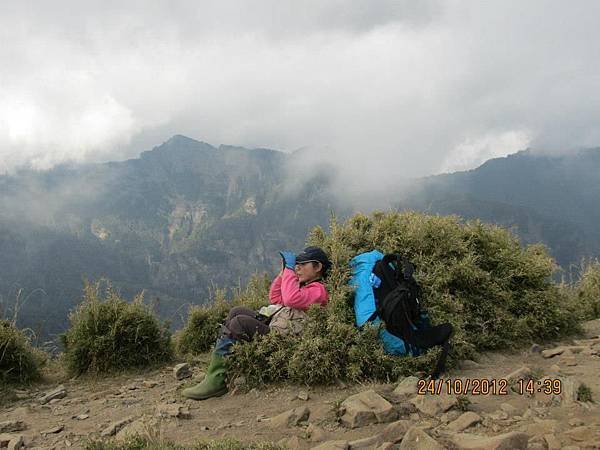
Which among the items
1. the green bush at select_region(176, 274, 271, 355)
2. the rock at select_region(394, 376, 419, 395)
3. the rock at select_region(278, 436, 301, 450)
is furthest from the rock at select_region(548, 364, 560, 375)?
the green bush at select_region(176, 274, 271, 355)

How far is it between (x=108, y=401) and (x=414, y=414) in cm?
417

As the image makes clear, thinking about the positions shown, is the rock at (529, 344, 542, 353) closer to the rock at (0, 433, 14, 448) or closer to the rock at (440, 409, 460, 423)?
the rock at (440, 409, 460, 423)

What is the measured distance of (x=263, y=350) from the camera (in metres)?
5.29

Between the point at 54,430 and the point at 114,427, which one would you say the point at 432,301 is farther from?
the point at 54,430

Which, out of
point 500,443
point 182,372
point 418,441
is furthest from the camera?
point 182,372

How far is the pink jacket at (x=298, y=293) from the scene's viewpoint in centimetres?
550

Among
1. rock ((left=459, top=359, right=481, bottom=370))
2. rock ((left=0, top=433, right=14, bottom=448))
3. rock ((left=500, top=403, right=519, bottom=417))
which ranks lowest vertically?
rock ((left=459, top=359, right=481, bottom=370))

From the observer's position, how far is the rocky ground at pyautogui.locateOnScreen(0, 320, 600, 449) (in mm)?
3188

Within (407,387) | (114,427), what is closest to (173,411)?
(114,427)

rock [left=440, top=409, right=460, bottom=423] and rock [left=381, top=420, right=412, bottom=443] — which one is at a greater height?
rock [left=381, top=420, right=412, bottom=443]

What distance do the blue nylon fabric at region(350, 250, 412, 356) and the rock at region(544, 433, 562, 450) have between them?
2.35 meters

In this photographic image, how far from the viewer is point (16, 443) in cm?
429

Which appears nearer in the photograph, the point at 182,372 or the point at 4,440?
the point at 4,440
